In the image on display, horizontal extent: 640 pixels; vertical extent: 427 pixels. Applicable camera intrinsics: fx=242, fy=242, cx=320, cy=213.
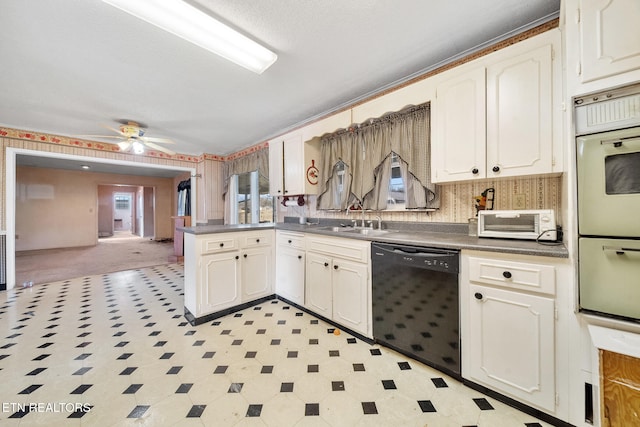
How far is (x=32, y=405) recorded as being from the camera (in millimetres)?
1485

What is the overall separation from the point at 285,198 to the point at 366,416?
2.86m

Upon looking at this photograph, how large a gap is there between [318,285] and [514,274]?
170 centimetres

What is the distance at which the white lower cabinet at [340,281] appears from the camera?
2.16 meters

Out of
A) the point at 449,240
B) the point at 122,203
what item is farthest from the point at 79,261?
the point at 122,203

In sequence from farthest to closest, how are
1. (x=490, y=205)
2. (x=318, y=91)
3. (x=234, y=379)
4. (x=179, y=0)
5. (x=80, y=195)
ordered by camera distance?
(x=80, y=195) < (x=318, y=91) < (x=490, y=205) < (x=234, y=379) < (x=179, y=0)

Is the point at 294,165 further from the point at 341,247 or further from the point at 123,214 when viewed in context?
the point at 123,214

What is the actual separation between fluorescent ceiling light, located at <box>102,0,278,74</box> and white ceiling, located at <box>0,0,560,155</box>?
0.23 feet

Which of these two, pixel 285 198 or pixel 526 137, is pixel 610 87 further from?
pixel 285 198

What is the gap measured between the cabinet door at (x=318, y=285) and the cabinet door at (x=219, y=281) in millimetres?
834

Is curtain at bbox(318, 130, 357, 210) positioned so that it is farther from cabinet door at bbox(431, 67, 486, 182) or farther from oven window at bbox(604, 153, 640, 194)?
oven window at bbox(604, 153, 640, 194)

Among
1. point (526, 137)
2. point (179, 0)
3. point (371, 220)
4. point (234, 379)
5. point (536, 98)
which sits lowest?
point (234, 379)

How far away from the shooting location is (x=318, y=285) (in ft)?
8.49

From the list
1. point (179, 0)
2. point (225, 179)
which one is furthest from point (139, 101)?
point (225, 179)

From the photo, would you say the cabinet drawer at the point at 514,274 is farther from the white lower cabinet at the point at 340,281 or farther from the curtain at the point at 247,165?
the curtain at the point at 247,165
